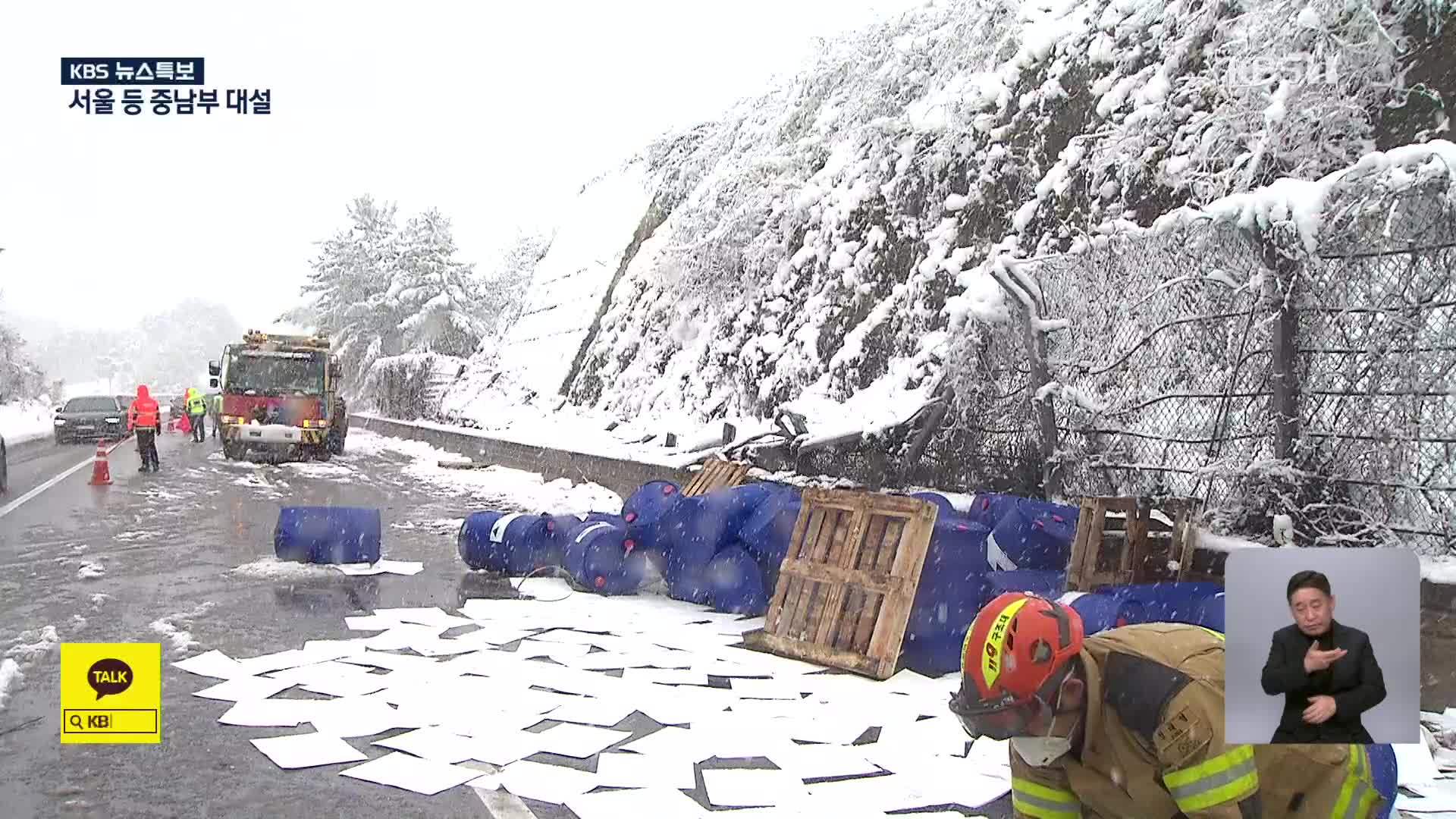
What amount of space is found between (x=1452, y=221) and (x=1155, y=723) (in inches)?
200

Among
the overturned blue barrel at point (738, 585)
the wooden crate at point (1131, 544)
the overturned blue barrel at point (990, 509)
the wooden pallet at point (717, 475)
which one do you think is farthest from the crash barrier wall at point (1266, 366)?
the wooden pallet at point (717, 475)

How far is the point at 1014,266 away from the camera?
9.48m

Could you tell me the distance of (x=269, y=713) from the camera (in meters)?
5.92

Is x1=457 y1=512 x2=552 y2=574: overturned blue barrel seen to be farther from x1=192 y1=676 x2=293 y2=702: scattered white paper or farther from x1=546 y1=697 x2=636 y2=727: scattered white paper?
x1=546 y1=697 x2=636 y2=727: scattered white paper

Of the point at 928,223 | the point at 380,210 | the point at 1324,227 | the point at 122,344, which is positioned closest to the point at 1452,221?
the point at 1324,227

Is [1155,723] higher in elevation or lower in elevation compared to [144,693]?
higher

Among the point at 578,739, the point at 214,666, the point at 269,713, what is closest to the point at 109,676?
the point at 269,713

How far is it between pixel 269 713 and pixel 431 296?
47776 millimetres

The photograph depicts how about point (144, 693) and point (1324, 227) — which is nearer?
point (144, 693)

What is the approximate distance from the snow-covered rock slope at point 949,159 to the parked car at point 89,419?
1712 cm

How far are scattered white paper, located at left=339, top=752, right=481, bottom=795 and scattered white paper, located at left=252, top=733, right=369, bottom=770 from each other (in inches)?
6.1

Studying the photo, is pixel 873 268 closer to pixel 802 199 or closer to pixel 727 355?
pixel 802 199

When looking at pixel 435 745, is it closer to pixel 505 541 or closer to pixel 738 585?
pixel 738 585

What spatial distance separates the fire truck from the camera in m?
24.8
